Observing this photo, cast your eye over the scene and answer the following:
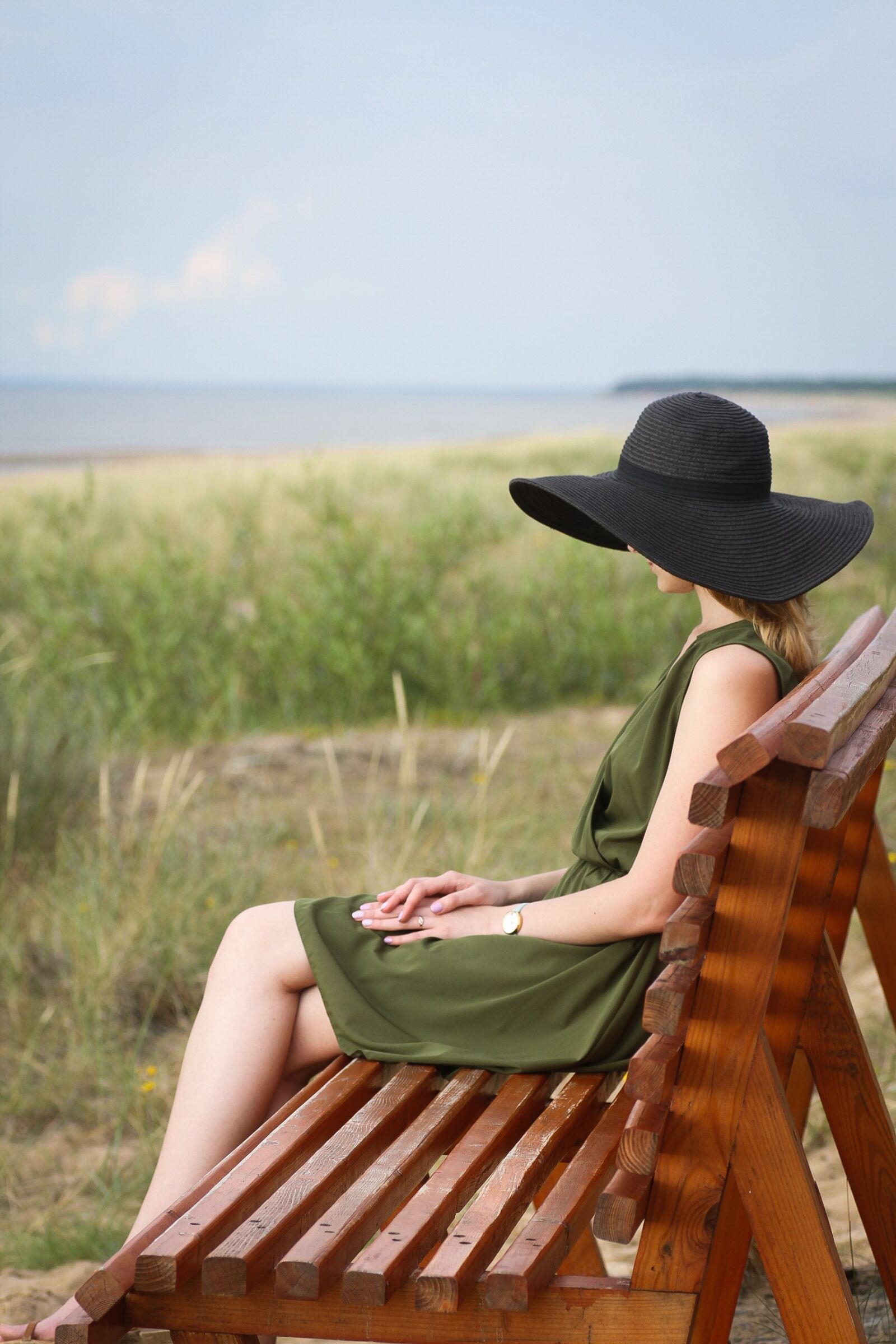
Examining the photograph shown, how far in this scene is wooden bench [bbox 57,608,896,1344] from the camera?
1.21 m

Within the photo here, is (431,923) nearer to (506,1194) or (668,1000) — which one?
(506,1194)

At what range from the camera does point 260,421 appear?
7988 cm

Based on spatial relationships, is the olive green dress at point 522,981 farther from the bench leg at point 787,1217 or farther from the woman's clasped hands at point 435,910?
the bench leg at point 787,1217

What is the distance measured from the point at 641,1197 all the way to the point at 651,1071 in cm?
15

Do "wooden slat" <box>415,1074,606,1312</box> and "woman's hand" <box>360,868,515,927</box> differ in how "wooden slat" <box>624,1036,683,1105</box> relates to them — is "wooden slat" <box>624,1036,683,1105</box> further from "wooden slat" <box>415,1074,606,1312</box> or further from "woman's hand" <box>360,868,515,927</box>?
"woman's hand" <box>360,868,515,927</box>

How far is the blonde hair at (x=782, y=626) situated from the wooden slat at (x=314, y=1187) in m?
0.73

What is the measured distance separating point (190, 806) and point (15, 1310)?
270 centimetres

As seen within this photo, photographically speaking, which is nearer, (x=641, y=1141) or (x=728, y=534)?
(x=641, y=1141)

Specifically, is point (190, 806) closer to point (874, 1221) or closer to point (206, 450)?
point (874, 1221)

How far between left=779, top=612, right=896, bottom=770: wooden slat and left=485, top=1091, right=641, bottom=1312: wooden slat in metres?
0.54

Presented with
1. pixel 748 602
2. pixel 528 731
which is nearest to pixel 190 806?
pixel 528 731

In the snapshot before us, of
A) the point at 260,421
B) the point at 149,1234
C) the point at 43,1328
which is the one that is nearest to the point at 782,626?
the point at 149,1234

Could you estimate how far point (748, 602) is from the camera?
1760mm

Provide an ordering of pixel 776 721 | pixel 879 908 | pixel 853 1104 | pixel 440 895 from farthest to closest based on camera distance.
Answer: pixel 879 908, pixel 440 895, pixel 853 1104, pixel 776 721
